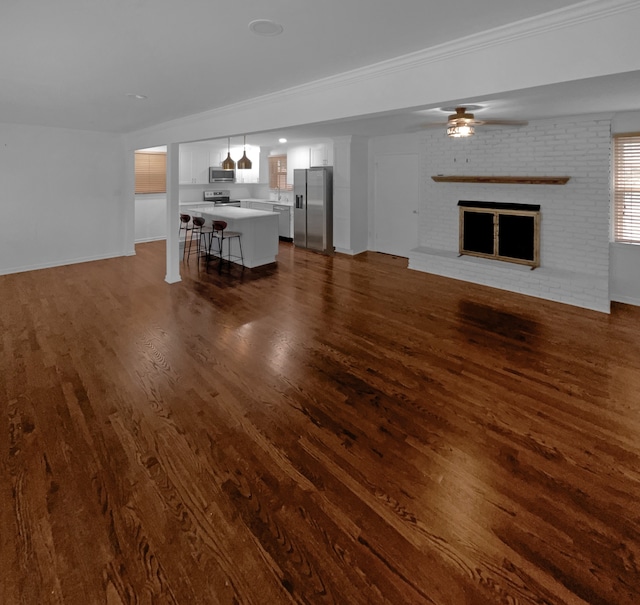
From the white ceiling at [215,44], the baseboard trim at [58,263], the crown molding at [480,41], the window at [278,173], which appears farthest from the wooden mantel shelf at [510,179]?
the baseboard trim at [58,263]

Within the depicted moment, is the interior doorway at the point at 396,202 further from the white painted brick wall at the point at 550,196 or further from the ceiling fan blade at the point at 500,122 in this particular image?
the ceiling fan blade at the point at 500,122

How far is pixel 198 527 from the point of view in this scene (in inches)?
74.1

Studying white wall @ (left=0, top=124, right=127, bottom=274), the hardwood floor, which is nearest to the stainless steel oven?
white wall @ (left=0, top=124, right=127, bottom=274)

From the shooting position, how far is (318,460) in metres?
2.35

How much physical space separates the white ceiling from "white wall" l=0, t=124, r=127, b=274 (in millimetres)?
2713

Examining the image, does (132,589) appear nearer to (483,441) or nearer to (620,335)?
(483,441)

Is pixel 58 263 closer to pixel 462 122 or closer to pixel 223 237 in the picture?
pixel 223 237

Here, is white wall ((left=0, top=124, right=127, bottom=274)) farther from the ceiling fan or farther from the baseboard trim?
the ceiling fan

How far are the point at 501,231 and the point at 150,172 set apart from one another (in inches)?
308

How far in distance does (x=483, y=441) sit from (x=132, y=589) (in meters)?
2.06

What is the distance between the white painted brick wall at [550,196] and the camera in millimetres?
5270

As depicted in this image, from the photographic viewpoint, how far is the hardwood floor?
1.66 metres

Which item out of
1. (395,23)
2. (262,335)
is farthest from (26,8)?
(262,335)

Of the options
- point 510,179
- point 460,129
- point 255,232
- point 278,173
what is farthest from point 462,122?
point 278,173
